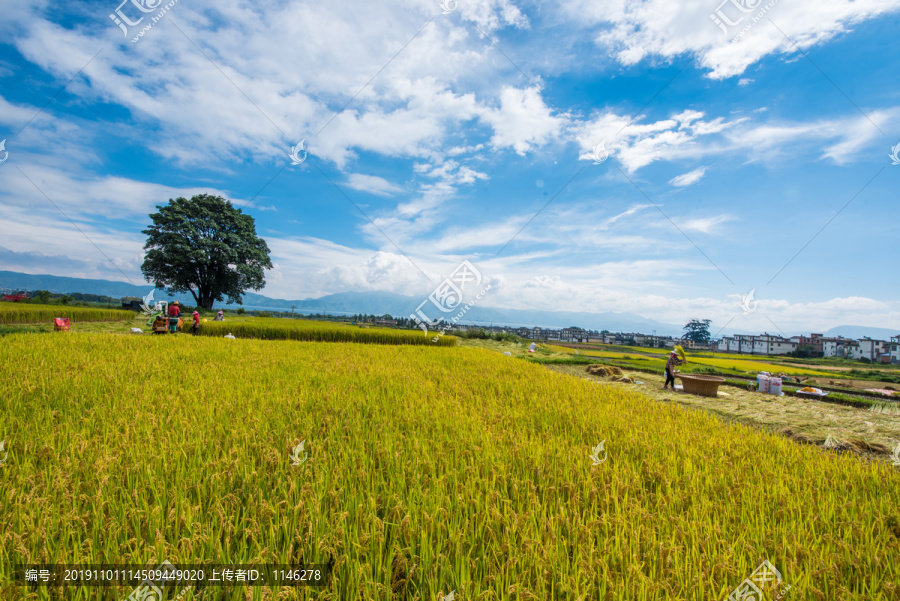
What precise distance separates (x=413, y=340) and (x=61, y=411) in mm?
18936

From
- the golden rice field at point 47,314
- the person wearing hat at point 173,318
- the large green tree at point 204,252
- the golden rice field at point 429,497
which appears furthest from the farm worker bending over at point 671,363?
the large green tree at point 204,252

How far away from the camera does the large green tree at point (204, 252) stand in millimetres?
36000

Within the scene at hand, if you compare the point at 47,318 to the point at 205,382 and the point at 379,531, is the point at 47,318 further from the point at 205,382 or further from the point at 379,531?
the point at 379,531

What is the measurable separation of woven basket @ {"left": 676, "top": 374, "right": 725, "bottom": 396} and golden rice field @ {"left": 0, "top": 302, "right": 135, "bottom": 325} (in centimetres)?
3429

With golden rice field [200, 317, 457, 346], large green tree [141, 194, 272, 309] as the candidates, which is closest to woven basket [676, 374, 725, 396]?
golden rice field [200, 317, 457, 346]

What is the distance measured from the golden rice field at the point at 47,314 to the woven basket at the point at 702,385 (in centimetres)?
3429

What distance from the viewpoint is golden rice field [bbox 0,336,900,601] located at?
1928 millimetres

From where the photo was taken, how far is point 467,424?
480 cm

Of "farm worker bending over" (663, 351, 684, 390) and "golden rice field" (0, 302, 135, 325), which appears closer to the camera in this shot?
"farm worker bending over" (663, 351, 684, 390)

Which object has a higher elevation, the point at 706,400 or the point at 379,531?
the point at 379,531

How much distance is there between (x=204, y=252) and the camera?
119 feet

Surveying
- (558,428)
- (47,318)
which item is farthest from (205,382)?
(47,318)

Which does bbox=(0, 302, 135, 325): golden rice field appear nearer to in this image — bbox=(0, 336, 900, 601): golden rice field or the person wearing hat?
the person wearing hat

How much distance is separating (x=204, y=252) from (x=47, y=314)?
14.8 m
